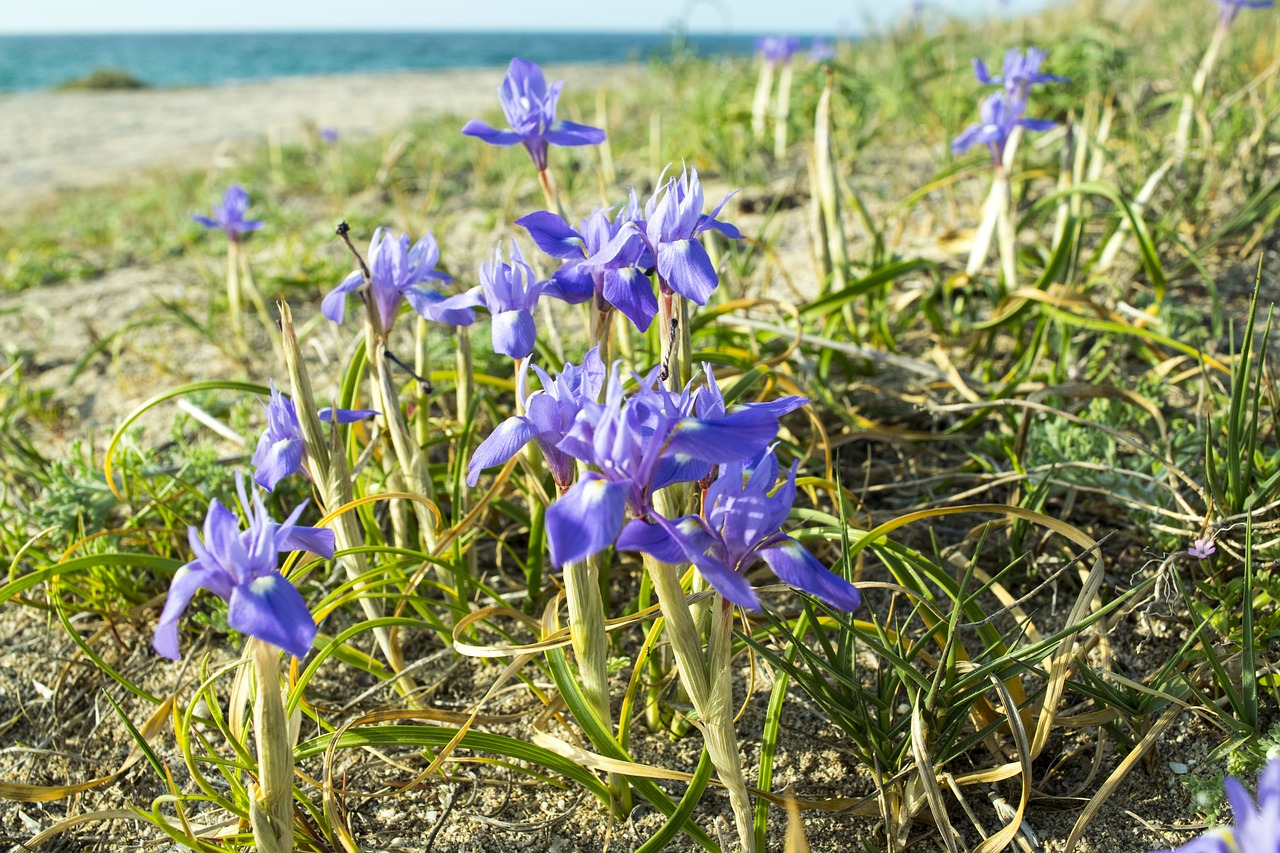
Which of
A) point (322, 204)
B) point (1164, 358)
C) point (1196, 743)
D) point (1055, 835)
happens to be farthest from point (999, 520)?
point (322, 204)

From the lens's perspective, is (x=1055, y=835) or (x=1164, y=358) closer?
(x=1055, y=835)

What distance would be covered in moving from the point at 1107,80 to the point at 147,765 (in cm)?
446

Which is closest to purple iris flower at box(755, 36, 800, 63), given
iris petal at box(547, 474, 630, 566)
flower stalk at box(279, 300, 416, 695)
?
flower stalk at box(279, 300, 416, 695)

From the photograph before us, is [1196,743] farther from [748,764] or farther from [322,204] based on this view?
[322,204]

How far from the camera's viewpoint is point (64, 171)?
11.1 m

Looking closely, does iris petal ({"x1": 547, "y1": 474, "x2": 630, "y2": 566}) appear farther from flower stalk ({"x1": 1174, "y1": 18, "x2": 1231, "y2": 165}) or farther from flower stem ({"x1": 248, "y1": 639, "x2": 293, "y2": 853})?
flower stalk ({"x1": 1174, "y1": 18, "x2": 1231, "y2": 165})

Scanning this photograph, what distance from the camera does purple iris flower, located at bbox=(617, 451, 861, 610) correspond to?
1.06m

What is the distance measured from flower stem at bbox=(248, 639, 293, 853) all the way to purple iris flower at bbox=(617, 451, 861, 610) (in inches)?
22.5

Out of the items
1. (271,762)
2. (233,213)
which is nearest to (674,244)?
(271,762)

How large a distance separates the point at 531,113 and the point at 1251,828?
1.85 m

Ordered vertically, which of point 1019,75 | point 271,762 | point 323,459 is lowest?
point 271,762

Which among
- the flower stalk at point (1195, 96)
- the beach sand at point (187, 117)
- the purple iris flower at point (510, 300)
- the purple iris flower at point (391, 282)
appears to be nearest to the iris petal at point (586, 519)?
the purple iris flower at point (510, 300)

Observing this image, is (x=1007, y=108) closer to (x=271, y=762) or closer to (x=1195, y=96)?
(x=1195, y=96)

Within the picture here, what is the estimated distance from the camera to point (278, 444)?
5.34 feet
